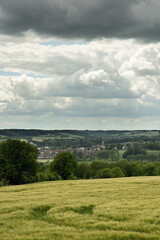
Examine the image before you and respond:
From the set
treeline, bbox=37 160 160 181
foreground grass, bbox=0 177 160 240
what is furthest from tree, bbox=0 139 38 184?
foreground grass, bbox=0 177 160 240

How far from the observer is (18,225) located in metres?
15.8

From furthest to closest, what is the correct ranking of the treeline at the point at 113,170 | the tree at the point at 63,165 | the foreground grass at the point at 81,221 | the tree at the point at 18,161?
the treeline at the point at 113,170 < the tree at the point at 63,165 < the tree at the point at 18,161 < the foreground grass at the point at 81,221

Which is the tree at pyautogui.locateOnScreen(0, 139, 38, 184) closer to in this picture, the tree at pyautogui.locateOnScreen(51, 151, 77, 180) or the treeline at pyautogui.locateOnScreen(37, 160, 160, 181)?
the tree at pyautogui.locateOnScreen(51, 151, 77, 180)

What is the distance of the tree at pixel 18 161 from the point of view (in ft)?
200

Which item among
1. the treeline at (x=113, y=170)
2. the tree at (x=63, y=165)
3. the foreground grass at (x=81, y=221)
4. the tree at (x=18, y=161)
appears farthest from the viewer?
the treeline at (x=113, y=170)

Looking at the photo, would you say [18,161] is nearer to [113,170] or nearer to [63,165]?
→ [63,165]

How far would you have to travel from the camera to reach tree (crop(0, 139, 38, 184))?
60.9 metres

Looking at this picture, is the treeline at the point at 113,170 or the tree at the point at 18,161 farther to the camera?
the treeline at the point at 113,170

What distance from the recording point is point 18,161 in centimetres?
6347

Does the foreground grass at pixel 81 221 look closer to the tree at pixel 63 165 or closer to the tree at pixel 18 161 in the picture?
the tree at pixel 18 161

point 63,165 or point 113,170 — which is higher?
point 63,165

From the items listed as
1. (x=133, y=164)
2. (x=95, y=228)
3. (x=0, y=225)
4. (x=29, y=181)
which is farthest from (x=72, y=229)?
(x=133, y=164)

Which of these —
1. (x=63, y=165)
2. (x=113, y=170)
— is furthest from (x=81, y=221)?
(x=113, y=170)

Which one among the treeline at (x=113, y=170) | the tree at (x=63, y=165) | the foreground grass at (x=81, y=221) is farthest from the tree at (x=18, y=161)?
the foreground grass at (x=81, y=221)
